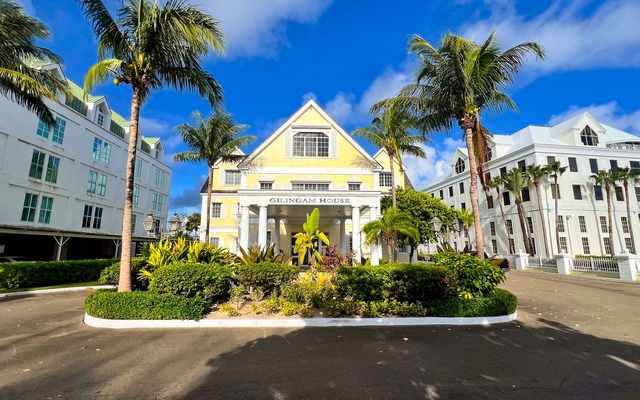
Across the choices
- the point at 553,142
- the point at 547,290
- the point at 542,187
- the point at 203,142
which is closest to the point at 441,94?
the point at 547,290

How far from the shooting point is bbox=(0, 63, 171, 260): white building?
18.9m

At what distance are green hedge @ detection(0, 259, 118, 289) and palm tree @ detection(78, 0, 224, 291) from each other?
9209mm

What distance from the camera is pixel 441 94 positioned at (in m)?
12.4

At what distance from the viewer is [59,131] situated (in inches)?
883

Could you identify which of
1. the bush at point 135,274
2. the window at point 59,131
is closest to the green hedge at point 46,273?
the bush at point 135,274

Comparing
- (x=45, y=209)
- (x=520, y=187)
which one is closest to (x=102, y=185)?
(x=45, y=209)

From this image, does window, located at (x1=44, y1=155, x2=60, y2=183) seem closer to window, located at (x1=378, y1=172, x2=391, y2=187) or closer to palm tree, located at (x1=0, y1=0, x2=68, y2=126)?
palm tree, located at (x1=0, y1=0, x2=68, y2=126)

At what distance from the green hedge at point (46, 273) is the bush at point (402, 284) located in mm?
15143

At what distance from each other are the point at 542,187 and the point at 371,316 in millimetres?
31727

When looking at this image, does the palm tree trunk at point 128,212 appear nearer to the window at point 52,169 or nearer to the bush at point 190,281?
the bush at point 190,281

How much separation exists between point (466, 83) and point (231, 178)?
20.6m

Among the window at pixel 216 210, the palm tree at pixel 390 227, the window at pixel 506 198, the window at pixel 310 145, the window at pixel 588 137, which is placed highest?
the window at pixel 588 137

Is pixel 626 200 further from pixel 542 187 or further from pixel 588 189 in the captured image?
pixel 542 187

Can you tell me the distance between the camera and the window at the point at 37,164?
20.3 metres
